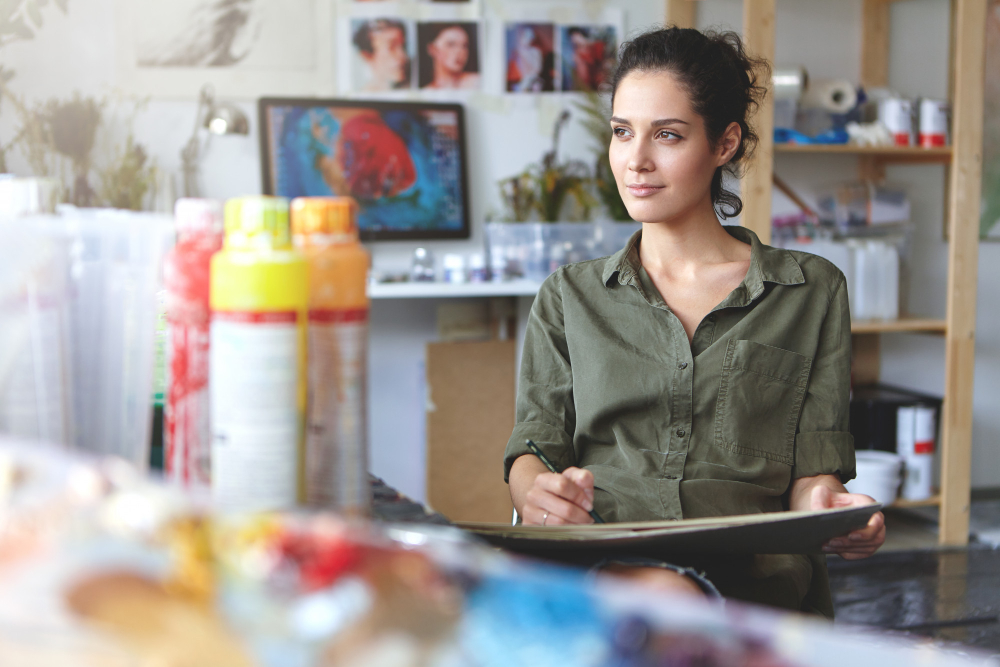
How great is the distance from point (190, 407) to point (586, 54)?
2.73m

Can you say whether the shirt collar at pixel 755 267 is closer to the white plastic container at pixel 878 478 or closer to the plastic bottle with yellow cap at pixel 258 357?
the plastic bottle with yellow cap at pixel 258 357

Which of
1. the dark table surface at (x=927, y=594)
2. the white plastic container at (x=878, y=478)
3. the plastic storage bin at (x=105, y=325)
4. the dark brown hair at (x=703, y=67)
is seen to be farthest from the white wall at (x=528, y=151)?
the plastic storage bin at (x=105, y=325)

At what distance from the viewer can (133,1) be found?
2701mm

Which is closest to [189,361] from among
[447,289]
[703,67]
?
[703,67]

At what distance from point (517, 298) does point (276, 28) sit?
116cm

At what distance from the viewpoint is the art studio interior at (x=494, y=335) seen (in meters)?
0.37

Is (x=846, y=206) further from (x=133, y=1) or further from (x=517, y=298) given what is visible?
(x=133, y=1)

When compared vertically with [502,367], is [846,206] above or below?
above

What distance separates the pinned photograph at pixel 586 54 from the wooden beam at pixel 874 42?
92 cm

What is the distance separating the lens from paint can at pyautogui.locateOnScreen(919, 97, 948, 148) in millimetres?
2936

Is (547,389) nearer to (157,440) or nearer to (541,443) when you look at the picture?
(541,443)

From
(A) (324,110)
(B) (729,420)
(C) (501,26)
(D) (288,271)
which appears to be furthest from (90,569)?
(C) (501,26)

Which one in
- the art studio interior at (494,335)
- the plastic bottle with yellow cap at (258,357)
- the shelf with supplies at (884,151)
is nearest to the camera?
the art studio interior at (494,335)

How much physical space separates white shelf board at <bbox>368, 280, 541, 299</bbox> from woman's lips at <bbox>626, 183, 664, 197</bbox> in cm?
131
